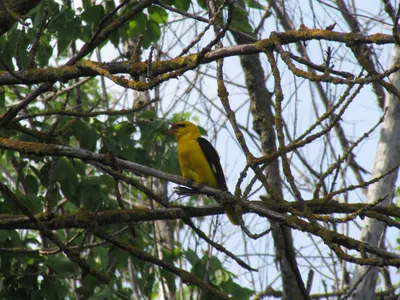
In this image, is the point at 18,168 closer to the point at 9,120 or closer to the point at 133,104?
the point at 9,120

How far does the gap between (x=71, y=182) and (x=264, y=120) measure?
2.00 metres

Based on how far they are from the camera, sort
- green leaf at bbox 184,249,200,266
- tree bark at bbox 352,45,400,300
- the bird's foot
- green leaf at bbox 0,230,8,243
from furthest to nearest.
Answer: tree bark at bbox 352,45,400,300
green leaf at bbox 184,249,200,266
green leaf at bbox 0,230,8,243
the bird's foot

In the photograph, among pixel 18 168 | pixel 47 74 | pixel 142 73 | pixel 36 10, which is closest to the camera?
pixel 142 73

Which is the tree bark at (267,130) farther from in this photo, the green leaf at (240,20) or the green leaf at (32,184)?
the green leaf at (32,184)

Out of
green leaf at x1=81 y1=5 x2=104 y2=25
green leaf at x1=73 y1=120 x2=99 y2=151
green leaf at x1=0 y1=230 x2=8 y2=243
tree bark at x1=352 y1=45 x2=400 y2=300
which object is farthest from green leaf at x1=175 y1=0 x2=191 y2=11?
tree bark at x1=352 y1=45 x2=400 y2=300

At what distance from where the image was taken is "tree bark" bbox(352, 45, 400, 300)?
207 inches

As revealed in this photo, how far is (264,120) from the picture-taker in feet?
19.2

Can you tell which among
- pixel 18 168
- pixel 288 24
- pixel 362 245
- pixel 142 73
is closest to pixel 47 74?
pixel 142 73

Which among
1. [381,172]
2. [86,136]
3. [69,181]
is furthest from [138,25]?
[381,172]

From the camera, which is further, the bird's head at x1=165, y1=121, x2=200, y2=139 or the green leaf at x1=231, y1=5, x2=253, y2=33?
the bird's head at x1=165, y1=121, x2=200, y2=139

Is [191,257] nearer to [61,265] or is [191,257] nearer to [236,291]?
[236,291]

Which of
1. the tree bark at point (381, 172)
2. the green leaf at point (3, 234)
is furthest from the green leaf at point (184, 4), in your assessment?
the tree bark at point (381, 172)

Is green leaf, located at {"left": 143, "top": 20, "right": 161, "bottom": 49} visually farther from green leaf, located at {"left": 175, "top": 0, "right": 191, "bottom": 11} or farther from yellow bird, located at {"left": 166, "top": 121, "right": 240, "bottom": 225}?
yellow bird, located at {"left": 166, "top": 121, "right": 240, "bottom": 225}

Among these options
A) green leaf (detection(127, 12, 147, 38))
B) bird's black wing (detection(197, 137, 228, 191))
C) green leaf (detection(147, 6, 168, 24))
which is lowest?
bird's black wing (detection(197, 137, 228, 191))
